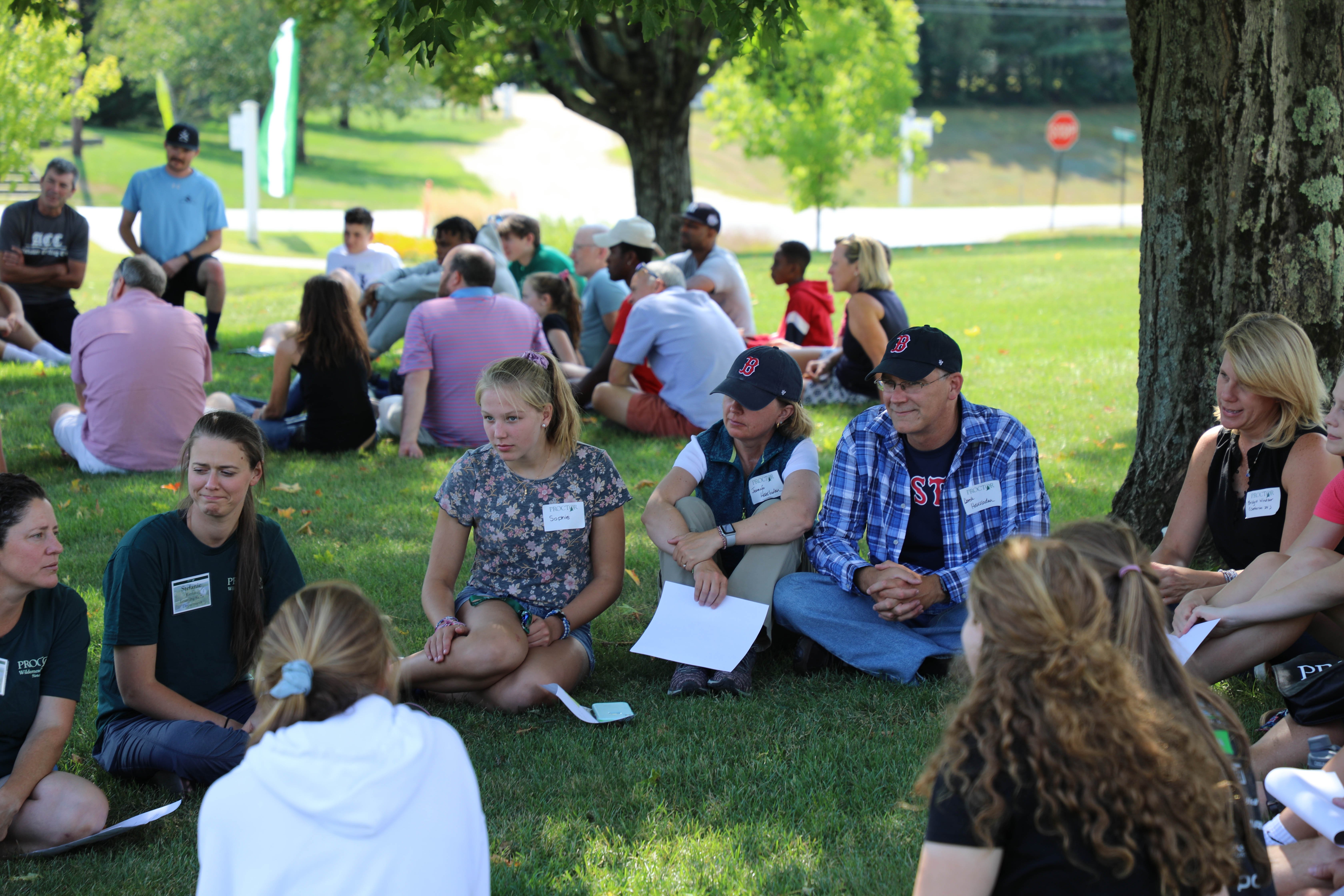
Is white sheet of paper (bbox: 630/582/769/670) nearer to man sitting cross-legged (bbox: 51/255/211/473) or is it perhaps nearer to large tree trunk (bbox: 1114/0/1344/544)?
large tree trunk (bbox: 1114/0/1344/544)

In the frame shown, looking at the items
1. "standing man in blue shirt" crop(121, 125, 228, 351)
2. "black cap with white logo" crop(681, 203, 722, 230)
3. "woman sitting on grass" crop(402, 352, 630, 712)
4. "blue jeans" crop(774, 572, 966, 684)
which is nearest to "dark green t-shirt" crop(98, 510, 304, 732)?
"woman sitting on grass" crop(402, 352, 630, 712)

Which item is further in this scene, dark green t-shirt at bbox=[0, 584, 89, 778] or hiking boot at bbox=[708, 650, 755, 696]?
hiking boot at bbox=[708, 650, 755, 696]

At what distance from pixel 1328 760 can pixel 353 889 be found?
260 cm

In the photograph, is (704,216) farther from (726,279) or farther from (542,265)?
(542,265)

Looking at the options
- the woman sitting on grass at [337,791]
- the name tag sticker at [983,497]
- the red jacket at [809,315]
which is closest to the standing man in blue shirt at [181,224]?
the red jacket at [809,315]

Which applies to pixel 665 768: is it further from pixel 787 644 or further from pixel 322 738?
pixel 322 738

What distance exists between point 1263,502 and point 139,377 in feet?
21.4

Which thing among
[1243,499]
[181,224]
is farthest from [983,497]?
[181,224]

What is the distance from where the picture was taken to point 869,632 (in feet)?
15.1

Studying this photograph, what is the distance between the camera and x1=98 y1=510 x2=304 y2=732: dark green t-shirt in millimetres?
3676

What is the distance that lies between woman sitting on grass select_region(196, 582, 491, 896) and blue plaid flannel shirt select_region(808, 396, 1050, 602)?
2.68 m

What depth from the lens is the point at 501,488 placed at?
4.52 metres

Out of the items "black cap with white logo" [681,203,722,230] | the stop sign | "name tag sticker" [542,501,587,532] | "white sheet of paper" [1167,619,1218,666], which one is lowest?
"white sheet of paper" [1167,619,1218,666]

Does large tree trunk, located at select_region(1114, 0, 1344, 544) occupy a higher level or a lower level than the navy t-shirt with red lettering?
higher
